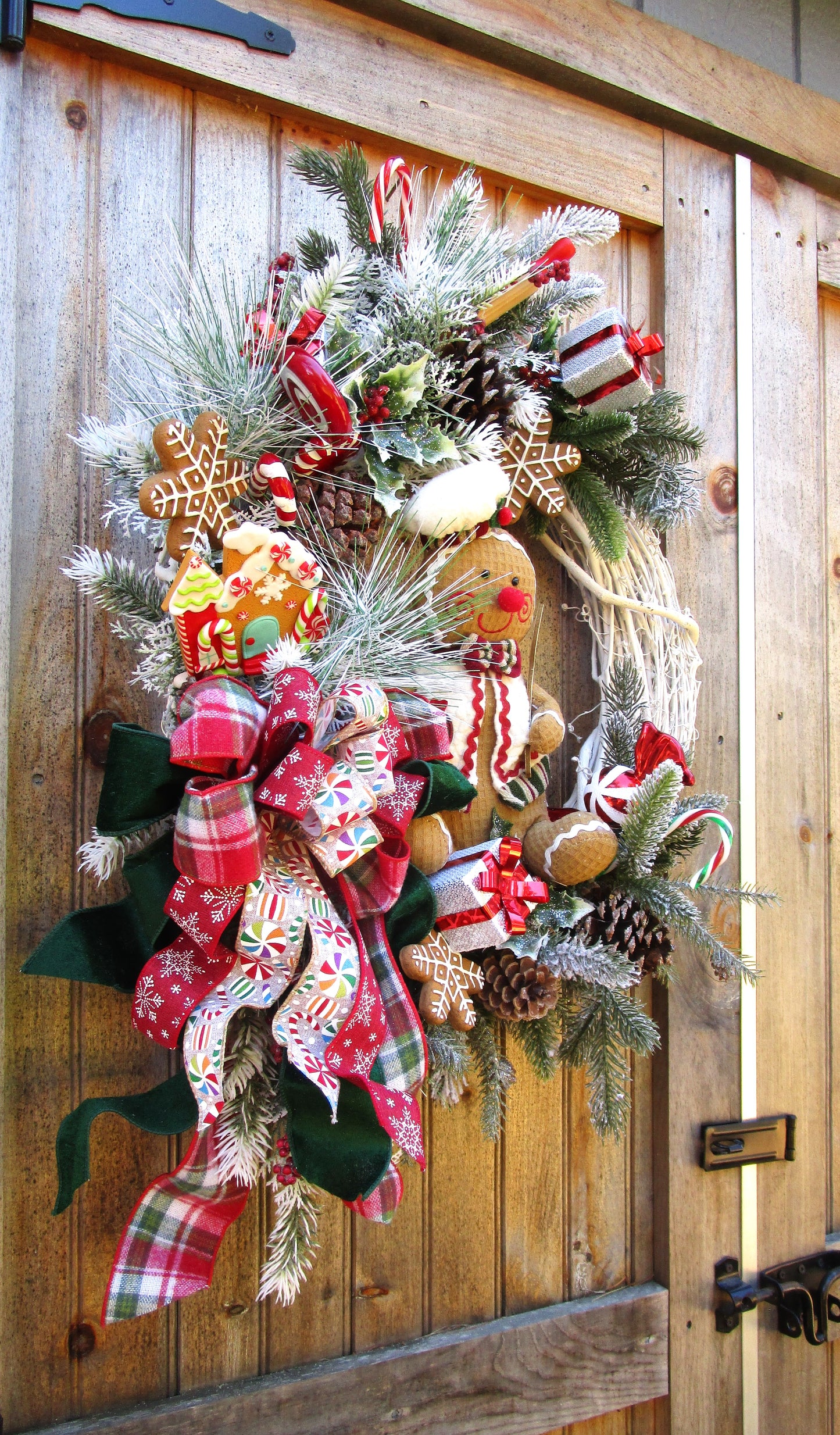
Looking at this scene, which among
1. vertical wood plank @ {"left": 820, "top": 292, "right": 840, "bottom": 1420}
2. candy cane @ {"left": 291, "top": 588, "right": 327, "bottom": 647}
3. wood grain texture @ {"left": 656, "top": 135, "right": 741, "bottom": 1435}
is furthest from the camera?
vertical wood plank @ {"left": 820, "top": 292, "right": 840, "bottom": 1420}

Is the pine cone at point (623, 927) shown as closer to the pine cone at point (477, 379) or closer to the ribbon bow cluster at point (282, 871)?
the ribbon bow cluster at point (282, 871)

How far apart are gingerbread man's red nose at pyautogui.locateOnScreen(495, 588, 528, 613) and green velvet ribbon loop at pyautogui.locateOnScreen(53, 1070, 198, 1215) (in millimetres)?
468

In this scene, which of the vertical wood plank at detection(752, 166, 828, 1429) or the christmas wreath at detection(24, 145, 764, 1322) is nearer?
the christmas wreath at detection(24, 145, 764, 1322)

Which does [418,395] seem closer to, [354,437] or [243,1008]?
[354,437]

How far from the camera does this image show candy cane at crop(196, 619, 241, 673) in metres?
0.65

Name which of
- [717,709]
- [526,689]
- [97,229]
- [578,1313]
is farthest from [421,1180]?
[97,229]

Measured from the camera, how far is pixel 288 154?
0.92m

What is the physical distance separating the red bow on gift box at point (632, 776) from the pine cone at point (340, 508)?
0.34m

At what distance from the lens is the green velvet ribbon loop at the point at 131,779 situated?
62 cm

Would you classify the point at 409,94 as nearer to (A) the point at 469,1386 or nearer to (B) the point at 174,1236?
(B) the point at 174,1236

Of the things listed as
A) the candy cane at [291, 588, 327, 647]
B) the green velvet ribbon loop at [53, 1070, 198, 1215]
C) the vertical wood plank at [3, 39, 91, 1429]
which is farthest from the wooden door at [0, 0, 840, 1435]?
the candy cane at [291, 588, 327, 647]

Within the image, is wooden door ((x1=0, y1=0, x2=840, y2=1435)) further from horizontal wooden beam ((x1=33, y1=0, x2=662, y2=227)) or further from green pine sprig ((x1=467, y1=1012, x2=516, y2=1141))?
green pine sprig ((x1=467, y1=1012, x2=516, y2=1141))

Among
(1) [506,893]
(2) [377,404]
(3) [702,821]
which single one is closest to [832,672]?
(3) [702,821]

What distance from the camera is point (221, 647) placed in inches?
26.2
